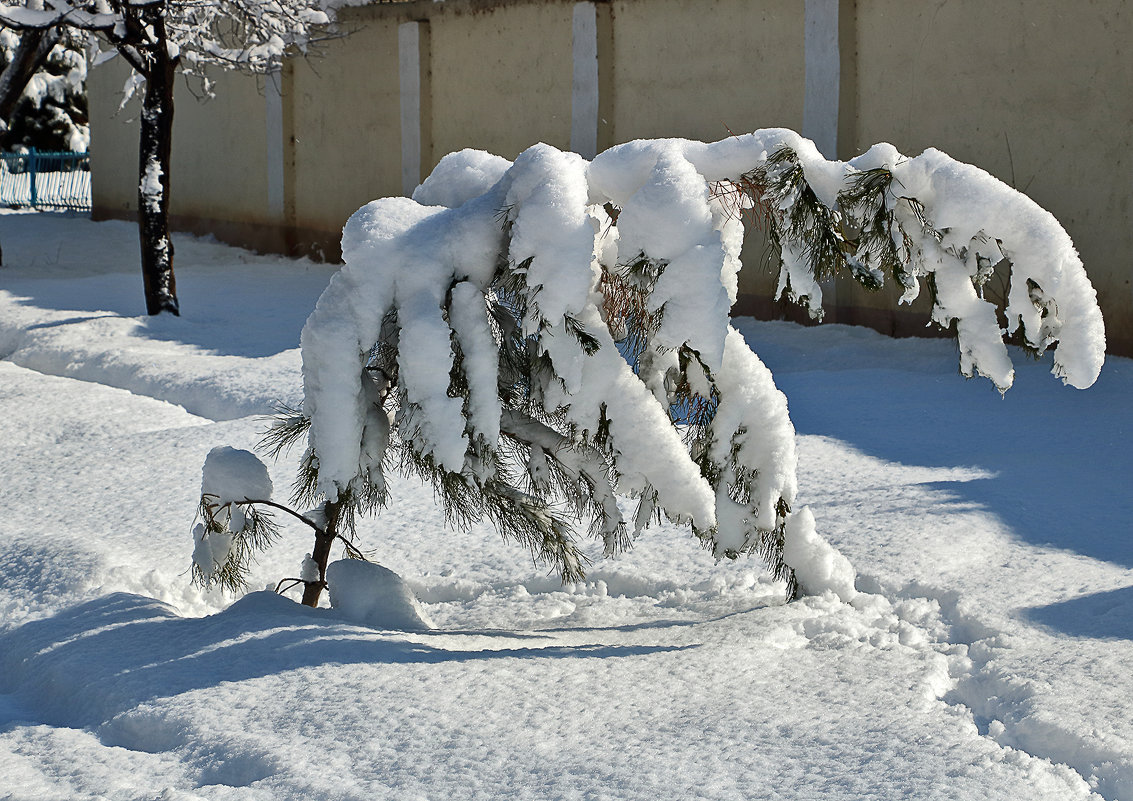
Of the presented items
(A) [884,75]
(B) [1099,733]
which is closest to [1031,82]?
(A) [884,75]

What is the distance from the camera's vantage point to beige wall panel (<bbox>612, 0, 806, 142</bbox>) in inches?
336

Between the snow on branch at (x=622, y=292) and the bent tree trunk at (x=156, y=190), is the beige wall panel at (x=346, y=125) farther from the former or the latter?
the snow on branch at (x=622, y=292)

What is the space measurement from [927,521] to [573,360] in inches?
74.3

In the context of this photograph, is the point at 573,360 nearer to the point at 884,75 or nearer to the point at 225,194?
the point at 884,75

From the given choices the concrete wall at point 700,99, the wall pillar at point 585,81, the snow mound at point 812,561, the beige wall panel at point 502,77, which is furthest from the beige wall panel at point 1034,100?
the snow mound at point 812,561

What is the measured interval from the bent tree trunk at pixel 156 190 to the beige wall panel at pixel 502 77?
2756mm

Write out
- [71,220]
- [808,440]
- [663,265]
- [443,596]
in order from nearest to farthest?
1. [663,265]
2. [443,596]
3. [808,440]
4. [71,220]

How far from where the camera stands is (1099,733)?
2666 millimetres

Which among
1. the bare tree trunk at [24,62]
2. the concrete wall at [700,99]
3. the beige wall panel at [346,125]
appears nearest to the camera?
the concrete wall at [700,99]

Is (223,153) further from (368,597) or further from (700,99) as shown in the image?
(368,597)

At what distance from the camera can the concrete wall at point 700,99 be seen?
7105 mm

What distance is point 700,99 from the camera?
9.05 meters

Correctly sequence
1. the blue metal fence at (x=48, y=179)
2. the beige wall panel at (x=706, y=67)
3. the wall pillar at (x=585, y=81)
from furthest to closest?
the blue metal fence at (x=48, y=179) → the wall pillar at (x=585, y=81) → the beige wall panel at (x=706, y=67)

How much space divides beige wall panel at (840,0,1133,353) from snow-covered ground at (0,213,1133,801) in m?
1.62
